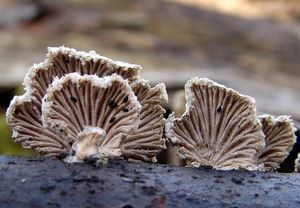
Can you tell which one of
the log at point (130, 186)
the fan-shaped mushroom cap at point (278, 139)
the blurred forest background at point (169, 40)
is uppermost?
the blurred forest background at point (169, 40)

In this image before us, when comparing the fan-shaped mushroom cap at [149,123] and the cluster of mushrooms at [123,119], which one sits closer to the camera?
the cluster of mushrooms at [123,119]

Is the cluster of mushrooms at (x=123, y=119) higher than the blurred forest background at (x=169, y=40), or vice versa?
the blurred forest background at (x=169, y=40)

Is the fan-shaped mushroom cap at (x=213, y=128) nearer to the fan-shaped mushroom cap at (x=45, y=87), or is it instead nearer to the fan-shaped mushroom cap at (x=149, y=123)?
the fan-shaped mushroom cap at (x=149, y=123)

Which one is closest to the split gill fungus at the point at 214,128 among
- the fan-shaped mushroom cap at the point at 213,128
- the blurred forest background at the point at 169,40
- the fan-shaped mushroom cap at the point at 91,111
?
the fan-shaped mushroom cap at the point at 213,128

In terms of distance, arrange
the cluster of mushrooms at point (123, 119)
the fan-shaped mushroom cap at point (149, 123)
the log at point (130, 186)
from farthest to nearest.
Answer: the fan-shaped mushroom cap at point (149, 123), the cluster of mushrooms at point (123, 119), the log at point (130, 186)

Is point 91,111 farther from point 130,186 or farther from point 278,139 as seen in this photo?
point 278,139

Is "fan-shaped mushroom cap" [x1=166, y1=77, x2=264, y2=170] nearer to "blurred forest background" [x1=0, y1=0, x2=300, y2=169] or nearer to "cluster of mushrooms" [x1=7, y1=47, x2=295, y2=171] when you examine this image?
"cluster of mushrooms" [x1=7, y1=47, x2=295, y2=171]

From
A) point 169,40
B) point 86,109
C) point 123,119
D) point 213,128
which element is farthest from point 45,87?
point 169,40

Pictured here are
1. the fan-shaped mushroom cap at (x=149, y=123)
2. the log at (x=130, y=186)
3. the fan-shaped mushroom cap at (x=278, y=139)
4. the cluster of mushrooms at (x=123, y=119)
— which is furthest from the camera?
the fan-shaped mushroom cap at (x=278, y=139)

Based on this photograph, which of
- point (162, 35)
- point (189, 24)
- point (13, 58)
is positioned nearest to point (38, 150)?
point (13, 58)
